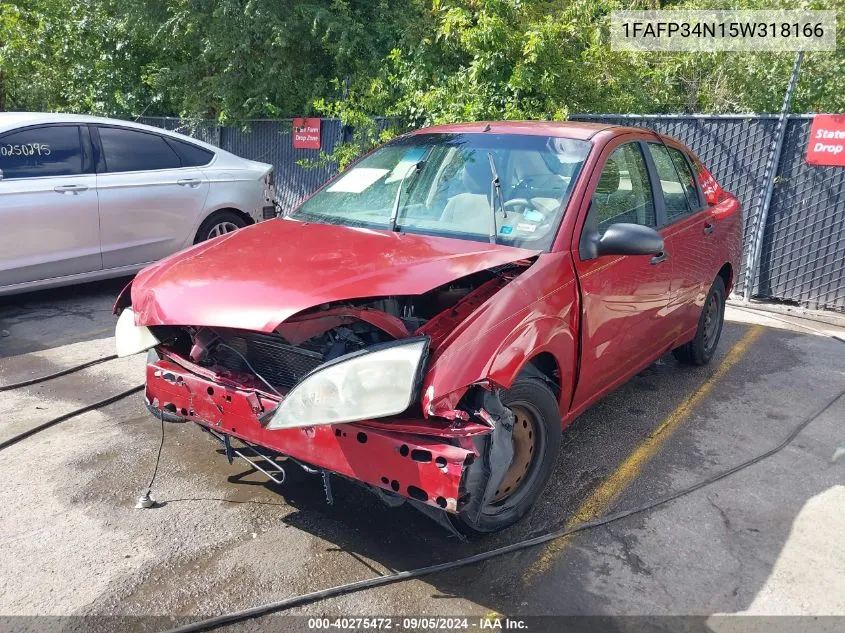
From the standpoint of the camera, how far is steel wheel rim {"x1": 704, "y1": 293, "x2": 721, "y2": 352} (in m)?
5.49

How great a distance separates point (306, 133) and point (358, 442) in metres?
9.49

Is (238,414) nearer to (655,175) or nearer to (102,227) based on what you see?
(655,175)

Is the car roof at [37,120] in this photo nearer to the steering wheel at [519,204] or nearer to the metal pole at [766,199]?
the steering wheel at [519,204]

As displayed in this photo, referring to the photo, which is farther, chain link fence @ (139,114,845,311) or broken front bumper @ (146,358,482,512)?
chain link fence @ (139,114,845,311)

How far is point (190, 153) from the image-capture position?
23.6ft

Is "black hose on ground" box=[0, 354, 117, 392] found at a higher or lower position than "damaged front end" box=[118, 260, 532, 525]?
lower

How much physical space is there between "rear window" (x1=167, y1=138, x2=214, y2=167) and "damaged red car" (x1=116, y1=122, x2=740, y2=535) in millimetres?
3263

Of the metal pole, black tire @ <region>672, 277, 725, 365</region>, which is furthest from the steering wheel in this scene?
the metal pole

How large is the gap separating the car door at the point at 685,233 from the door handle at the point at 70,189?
4.62 m

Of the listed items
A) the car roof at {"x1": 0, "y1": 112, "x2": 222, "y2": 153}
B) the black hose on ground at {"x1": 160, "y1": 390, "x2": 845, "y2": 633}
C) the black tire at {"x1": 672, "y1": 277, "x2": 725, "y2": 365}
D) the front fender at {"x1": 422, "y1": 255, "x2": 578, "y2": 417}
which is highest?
the car roof at {"x1": 0, "y1": 112, "x2": 222, "y2": 153}

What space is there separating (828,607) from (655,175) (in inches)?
102

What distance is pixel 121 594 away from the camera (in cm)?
275

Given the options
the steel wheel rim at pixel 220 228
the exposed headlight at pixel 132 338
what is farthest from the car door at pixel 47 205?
the exposed headlight at pixel 132 338

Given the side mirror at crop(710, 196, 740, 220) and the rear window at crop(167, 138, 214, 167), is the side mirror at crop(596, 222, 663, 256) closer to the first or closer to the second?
the side mirror at crop(710, 196, 740, 220)
